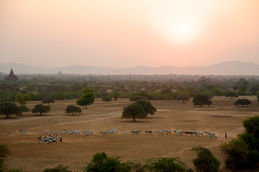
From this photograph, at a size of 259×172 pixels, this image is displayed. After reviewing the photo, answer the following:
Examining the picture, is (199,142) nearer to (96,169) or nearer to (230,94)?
(96,169)

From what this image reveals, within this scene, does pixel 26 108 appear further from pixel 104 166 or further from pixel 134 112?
pixel 104 166

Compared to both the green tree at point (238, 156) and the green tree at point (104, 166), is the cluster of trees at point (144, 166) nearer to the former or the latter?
the green tree at point (104, 166)

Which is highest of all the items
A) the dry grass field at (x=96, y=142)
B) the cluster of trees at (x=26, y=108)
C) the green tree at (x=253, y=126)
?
the green tree at (x=253, y=126)

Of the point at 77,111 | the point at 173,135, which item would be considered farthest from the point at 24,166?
the point at 77,111

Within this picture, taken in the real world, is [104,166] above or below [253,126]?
below

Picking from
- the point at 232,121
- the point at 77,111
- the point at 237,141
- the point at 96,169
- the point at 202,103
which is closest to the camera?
the point at 96,169

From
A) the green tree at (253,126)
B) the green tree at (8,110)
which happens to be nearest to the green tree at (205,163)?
the green tree at (253,126)

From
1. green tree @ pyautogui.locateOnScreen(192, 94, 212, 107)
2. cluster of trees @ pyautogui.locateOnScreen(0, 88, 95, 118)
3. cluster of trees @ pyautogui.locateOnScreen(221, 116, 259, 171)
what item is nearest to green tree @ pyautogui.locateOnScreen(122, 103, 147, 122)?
cluster of trees @ pyautogui.locateOnScreen(0, 88, 95, 118)

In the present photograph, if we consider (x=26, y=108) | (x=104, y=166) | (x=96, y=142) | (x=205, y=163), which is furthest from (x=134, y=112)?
(x=104, y=166)

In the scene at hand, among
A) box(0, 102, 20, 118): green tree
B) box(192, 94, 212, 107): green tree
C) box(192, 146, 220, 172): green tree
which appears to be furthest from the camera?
box(192, 94, 212, 107): green tree

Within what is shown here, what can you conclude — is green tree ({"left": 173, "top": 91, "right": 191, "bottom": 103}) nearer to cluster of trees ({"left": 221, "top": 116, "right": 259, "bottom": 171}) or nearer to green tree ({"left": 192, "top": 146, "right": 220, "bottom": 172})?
cluster of trees ({"left": 221, "top": 116, "right": 259, "bottom": 171})

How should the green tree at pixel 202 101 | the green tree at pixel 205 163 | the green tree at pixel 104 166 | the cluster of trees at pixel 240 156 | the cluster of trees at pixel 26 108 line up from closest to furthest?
the green tree at pixel 104 166, the green tree at pixel 205 163, the cluster of trees at pixel 240 156, the cluster of trees at pixel 26 108, the green tree at pixel 202 101
